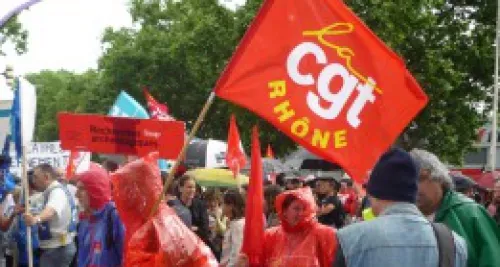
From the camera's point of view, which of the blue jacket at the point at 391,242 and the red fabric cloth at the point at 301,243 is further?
the red fabric cloth at the point at 301,243

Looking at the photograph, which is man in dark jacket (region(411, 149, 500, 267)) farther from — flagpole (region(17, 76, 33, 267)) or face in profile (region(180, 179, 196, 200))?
face in profile (region(180, 179, 196, 200))

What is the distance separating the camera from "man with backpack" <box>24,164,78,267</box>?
32.5ft

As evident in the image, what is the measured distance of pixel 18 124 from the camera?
34.7ft

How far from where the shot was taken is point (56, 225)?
9977mm

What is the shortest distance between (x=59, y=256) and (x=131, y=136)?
1904 mm

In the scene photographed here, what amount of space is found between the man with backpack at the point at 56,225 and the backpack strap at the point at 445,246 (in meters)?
6.28

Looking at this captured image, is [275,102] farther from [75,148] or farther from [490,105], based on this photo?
[490,105]

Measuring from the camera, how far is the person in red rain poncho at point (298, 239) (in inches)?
279

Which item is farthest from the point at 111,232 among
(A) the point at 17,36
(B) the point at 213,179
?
(A) the point at 17,36

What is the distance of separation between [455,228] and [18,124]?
21.8 ft

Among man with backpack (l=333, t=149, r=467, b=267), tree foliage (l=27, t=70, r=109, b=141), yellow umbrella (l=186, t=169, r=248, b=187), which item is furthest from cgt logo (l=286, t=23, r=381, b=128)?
tree foliage (l=27, t=70, r=109, b=141)

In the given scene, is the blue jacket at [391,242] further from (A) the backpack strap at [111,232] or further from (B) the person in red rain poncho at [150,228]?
(A) the backpack strap at [111,232]

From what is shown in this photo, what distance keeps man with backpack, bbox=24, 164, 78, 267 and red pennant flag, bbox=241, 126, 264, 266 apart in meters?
3.38

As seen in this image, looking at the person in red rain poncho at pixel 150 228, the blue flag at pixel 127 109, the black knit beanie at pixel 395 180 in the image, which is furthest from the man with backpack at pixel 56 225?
the black knit beanie at pixel 395 180
